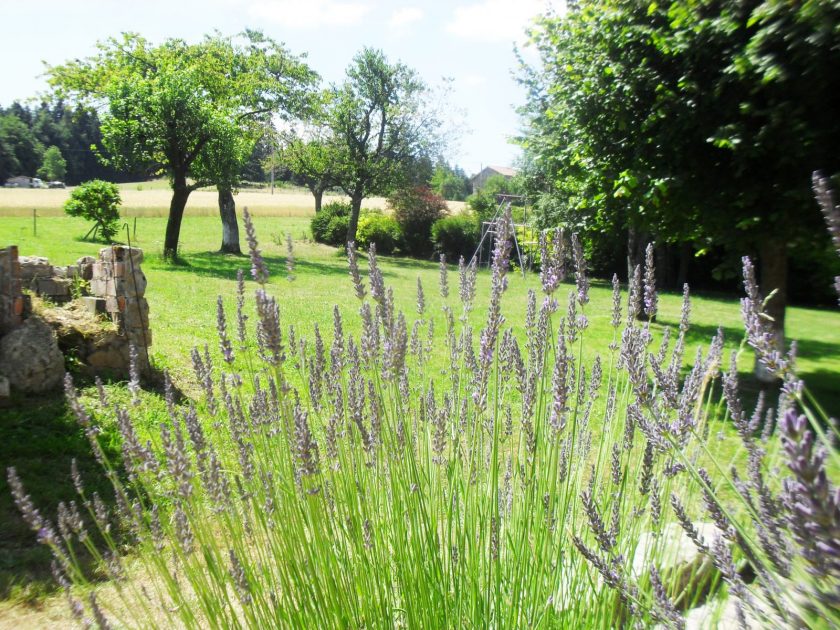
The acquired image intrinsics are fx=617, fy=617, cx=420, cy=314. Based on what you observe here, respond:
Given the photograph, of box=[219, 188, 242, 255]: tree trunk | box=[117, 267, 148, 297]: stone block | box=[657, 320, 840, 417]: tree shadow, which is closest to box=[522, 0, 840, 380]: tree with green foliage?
box=[657, 320, 840, 417]: tree shadow

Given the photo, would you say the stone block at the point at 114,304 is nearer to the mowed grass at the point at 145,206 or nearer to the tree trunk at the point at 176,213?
the tree trunk at the point at 176,213

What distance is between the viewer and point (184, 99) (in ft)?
67.1

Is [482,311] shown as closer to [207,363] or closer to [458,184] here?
[207,363]

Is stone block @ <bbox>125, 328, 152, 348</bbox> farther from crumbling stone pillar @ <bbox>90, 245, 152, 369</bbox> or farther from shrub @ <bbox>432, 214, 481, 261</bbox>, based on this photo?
shrub @ <bbox>432, 214, 481, 261</bbox>

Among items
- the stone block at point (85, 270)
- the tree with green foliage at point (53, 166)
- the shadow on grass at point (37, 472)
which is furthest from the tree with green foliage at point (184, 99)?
the tree with green foliage at point (53, 166)

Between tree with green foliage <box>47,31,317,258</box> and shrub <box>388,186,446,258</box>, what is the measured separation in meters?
9.67

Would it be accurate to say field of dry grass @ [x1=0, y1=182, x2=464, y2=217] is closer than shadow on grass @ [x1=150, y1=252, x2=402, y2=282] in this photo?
No

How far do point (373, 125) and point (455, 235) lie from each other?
25.9ft

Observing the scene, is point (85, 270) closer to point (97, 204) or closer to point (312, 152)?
point (97, 204)

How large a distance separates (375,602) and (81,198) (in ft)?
82.4

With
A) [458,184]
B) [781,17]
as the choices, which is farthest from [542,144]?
[458,184]

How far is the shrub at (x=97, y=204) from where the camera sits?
2297cm

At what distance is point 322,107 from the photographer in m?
33.6

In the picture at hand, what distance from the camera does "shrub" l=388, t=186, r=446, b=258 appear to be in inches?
1457
